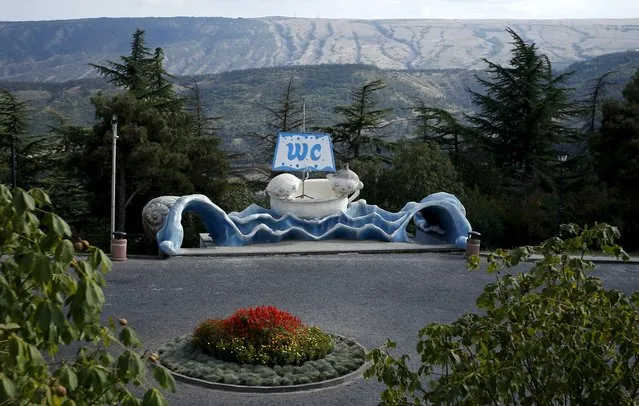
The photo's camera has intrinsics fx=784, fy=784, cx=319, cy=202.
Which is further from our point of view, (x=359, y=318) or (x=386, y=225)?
(x=386, y=225)

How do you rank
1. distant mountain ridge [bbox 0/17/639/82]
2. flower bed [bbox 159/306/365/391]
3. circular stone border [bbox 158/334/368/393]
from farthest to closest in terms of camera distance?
distant mountain ridge [bbox 0/17/639/82] → flower bed [bbox 159/306/365/391] → circular stone border [bbox 158/334/368/393]

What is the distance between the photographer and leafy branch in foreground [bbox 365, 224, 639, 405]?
196 inches

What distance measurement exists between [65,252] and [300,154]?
17598 millimetres

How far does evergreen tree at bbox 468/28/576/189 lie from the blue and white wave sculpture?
15.6 metres

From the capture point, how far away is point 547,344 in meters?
5.26

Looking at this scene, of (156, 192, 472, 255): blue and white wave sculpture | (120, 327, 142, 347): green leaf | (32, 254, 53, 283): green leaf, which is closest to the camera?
(32, 254, 53, 283): green leaf

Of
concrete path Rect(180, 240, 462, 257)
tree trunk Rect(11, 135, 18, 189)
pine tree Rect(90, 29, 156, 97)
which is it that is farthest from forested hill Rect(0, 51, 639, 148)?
concrete path Rect(180, 240, 462, 257)

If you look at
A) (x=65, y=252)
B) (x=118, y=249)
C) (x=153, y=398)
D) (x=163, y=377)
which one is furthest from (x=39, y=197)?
(x=118, y=249)

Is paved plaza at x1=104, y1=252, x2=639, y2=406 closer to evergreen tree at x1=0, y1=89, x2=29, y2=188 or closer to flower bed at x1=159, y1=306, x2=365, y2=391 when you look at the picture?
flower bed at x1=159, y1=306, x2=365, y2=391

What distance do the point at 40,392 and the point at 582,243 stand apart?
12.9 feet

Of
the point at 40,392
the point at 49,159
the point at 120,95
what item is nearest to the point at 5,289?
the point at 40,392

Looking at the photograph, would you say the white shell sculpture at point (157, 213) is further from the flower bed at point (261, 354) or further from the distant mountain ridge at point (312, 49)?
the distant mountain ridge at point (312, 49)

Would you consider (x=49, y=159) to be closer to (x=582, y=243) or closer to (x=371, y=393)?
(x=371, y=393)

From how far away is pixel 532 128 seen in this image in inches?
1476
